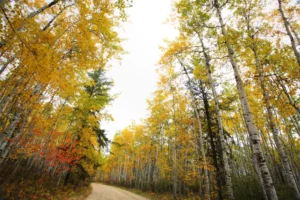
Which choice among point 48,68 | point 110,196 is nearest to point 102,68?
point 48,68

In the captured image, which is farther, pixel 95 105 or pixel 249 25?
pixel 95 105

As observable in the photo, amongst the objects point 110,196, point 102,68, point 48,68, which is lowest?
point 110,196

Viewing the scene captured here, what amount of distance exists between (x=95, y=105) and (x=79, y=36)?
249 inches

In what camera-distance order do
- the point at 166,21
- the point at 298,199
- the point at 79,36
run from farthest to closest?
the point at 166,21
the point at 79,36
the point at 298,199

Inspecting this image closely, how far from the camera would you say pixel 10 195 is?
219 inches

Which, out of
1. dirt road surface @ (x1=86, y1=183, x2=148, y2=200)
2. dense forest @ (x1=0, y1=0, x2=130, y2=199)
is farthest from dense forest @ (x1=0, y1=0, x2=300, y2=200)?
dirt road surface @ (x1=86, y1=183, x2=148, y2=200)

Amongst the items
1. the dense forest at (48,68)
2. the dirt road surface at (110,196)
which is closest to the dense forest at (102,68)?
the dense forest at (48,68)

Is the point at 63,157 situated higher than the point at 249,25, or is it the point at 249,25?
the point at 249,25

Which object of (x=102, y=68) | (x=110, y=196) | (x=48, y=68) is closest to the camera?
(x=48, y=68)

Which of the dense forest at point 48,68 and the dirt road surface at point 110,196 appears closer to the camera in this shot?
the dense forest at point 48,68

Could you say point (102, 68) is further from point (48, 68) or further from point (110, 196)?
point (110, 196)

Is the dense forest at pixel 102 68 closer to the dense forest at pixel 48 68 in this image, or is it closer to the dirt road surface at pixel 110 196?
the dense forest at pixel 48 68

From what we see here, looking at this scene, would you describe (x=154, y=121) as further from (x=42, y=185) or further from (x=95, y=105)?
(x=42, y=185)

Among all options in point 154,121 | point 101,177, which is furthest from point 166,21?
point 101,177
